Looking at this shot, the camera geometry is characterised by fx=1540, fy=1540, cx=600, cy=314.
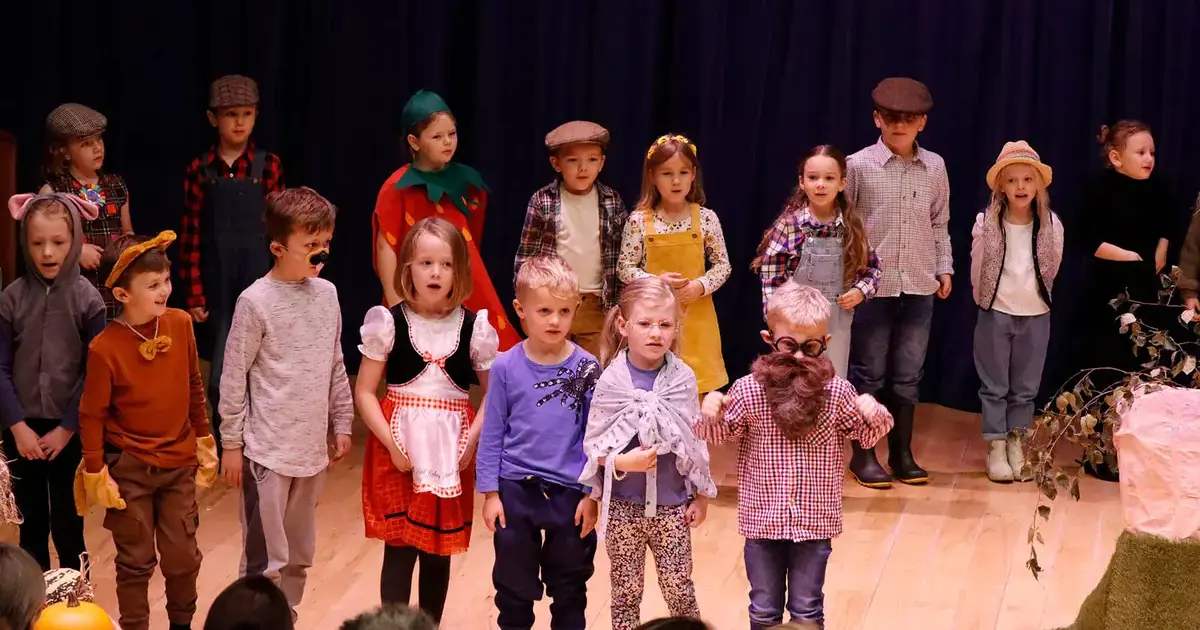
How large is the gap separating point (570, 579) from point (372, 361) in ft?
2.49

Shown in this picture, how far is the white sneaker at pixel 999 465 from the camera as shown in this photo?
5879mm

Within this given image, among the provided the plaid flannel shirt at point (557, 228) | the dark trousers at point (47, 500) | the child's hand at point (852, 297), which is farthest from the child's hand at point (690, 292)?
the dark trousers at point (47, 500)

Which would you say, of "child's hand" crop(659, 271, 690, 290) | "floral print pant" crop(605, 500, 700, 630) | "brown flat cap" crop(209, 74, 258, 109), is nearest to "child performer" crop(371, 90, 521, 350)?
"child's hand" crop(659, 271, 690, 290)

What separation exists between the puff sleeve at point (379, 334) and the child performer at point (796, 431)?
0.83 meters

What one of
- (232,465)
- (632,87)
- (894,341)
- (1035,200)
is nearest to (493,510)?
(232,465)

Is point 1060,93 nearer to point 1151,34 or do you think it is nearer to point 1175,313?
point 1151,34

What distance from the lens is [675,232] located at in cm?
530

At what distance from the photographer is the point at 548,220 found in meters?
5.34

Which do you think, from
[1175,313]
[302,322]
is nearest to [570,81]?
[1175,313]

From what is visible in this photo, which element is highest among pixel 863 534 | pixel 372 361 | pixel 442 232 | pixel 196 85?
pixel 196 85

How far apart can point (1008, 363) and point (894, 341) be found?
46 centimetres

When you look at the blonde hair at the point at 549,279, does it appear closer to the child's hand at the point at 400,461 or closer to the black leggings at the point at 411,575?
the child's hand at the point at 400,461

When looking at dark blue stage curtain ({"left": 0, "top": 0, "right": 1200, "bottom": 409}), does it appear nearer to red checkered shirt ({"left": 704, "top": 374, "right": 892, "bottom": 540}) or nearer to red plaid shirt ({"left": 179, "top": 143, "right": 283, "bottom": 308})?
red plaid shirt ({"left": 179, "top": 143, "right": 283, "bottom": 308})

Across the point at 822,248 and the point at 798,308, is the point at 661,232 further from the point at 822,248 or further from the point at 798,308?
the point at 798,308
